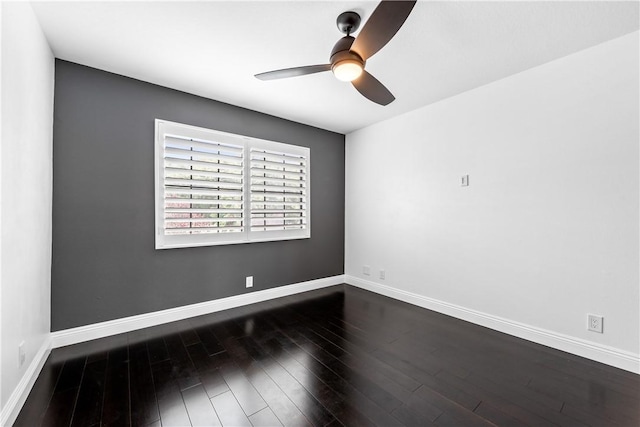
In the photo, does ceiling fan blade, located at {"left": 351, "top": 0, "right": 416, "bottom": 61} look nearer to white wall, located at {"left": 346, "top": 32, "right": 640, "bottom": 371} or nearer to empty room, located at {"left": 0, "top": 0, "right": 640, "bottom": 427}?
empty room, located at {"left": 0, "top": 0, "right": 640, "bottom": 427}

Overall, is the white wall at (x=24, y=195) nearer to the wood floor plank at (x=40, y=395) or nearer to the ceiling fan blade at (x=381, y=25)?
the wood floor plank at (x=40, y=395)

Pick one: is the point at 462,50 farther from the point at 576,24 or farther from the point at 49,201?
the point at 49,201

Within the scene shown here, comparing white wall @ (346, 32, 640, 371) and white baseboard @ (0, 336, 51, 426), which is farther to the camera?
white wall @ (346, 32, 640, 371)

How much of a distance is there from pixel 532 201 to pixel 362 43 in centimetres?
216

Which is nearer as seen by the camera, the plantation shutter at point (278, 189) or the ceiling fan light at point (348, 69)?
the ceiling fan light at point (348, 69)

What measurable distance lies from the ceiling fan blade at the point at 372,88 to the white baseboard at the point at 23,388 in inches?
117

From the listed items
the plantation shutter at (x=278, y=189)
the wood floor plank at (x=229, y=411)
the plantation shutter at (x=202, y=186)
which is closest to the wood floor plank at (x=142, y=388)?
the wood floor plank at (x=229, y=411)

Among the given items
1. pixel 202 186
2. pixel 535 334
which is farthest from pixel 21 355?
pixel 535 334

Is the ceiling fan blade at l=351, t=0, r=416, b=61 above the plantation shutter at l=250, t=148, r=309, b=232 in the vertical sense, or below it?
above

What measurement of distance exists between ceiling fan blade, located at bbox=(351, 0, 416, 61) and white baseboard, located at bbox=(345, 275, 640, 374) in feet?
9.19

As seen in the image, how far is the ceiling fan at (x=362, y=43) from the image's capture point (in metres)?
1.48

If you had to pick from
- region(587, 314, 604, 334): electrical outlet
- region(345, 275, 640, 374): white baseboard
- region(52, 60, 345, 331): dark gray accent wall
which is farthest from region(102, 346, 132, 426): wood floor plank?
region(587, 314, 604, 334): electrical outlet

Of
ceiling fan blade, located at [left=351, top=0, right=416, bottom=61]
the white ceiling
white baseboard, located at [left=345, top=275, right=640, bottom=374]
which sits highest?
the white ceiling

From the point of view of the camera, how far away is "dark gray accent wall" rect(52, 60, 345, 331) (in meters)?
2.42
